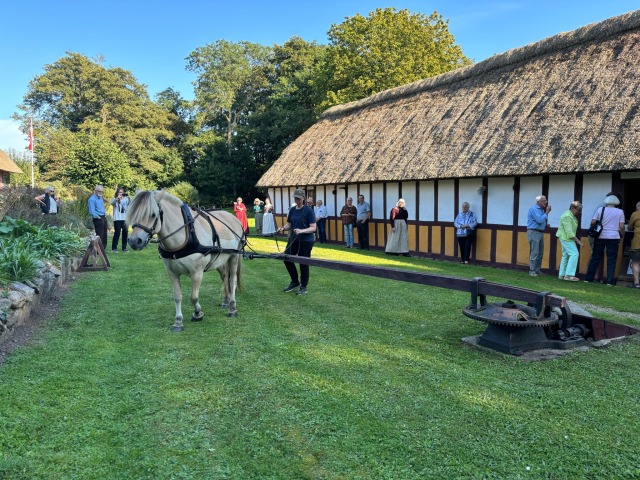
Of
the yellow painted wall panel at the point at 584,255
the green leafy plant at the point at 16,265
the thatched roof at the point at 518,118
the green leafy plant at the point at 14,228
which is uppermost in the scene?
the thatched roof at the point at 518,118

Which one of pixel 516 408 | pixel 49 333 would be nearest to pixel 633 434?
pixel 516 408

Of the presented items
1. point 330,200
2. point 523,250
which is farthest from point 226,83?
point 523,250

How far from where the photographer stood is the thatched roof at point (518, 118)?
34.4 ft

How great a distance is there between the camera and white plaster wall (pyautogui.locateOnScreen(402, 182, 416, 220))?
15.4 m

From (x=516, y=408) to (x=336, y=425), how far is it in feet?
5.20

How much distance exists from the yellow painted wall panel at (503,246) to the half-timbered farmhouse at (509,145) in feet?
0.09

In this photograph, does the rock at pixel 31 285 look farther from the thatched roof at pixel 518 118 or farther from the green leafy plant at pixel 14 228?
the thatched roof at pixel 518 118

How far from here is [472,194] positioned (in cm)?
1343

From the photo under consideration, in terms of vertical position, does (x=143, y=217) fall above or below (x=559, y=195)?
below

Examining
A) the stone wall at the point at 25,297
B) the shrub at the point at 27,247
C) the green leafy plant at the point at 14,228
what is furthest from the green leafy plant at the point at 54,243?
the stone wall at the point at 25,297

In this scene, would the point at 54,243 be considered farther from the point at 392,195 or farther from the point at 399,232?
the point at 392,195

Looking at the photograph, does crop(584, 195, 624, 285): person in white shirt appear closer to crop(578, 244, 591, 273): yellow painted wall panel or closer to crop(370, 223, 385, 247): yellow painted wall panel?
crop(578, 244, 591, 273): yellow painted wall panel

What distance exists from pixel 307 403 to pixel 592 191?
31.8 feet

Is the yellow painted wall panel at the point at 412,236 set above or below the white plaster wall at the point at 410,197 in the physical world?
below
